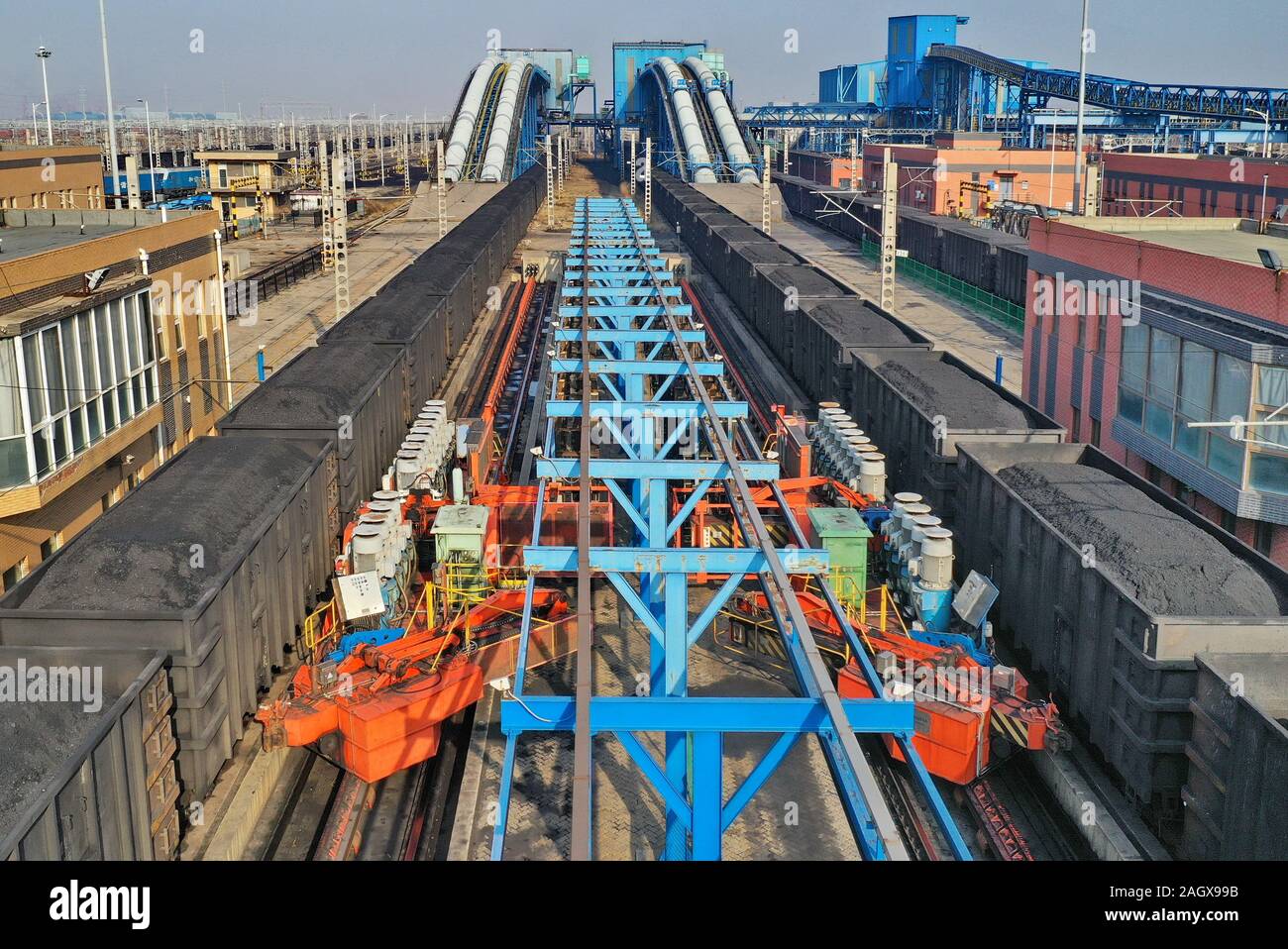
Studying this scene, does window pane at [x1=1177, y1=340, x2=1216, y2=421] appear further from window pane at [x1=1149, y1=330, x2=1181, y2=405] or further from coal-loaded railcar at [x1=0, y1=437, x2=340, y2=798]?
coal-loaded railcar at [x1=0, y1=437, x2=340, y2=798]

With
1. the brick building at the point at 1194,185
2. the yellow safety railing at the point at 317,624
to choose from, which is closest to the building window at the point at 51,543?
the yellow safety railing at the point at 317,624

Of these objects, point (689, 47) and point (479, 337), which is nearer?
point (479, 337)

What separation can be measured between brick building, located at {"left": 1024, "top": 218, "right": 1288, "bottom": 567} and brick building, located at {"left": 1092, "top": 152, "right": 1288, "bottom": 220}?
→ 1385 centimetres

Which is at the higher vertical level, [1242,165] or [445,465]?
[1242,165]

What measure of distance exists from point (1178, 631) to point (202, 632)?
309 inches

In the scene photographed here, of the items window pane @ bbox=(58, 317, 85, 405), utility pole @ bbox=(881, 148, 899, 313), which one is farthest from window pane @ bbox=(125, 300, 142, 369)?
utility pole @ bbox=(881, 148, 899, 313)

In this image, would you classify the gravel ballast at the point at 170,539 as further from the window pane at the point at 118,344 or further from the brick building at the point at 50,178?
the brick building at the point at 50,178

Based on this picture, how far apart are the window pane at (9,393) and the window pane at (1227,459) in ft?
48.2

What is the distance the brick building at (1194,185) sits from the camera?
42.3m

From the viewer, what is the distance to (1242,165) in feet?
142

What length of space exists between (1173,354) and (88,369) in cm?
1523
